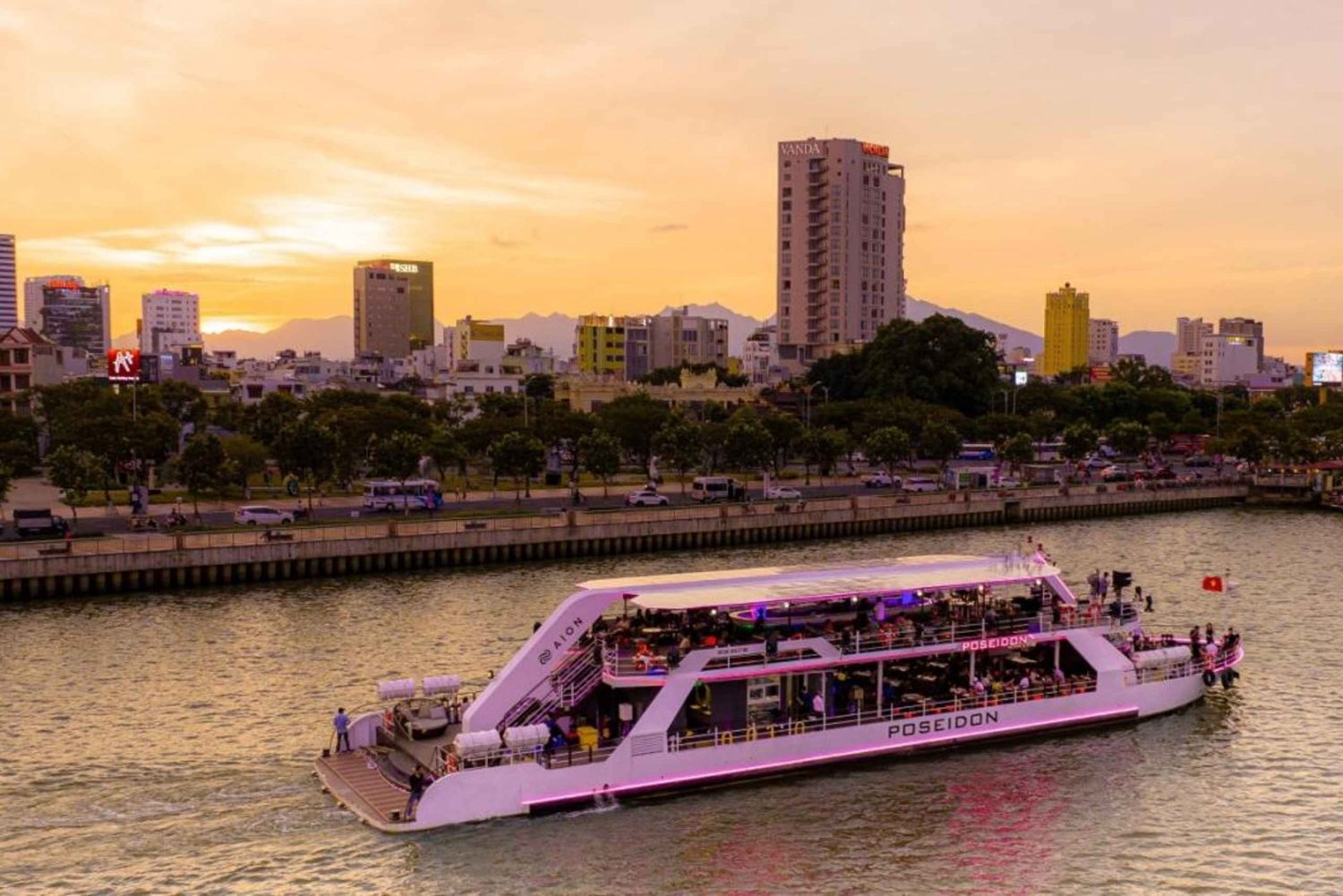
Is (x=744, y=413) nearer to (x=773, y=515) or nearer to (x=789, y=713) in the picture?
(x=773, y=515)

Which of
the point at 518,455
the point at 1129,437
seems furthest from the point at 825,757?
the point at 1129,437

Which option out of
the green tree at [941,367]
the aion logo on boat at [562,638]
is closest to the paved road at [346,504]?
the aion logo on boat at [562,638]

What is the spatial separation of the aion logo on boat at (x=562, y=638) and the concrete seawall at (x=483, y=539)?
34.7 m

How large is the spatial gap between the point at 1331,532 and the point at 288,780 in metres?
77.2

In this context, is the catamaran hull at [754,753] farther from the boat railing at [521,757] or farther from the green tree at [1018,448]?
the green tree at [1018,448]

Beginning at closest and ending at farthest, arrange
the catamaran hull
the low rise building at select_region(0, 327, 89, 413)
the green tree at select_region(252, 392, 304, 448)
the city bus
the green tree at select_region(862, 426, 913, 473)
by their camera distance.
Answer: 1. the catamaran hull
2. the green tree at select_region(862, 426, 913, 473)
3. the green tree at select_region(252, 392, 304, 448)
4. the low rise building at select_region(0, 327, 89, 413)
5. the city bus

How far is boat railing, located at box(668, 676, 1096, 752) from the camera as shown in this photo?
32.1 metres

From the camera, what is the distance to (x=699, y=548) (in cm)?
7531

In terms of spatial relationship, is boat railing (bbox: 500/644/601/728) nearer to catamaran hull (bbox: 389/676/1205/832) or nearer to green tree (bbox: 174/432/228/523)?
catamaran hull (bbox: 389/676/1205/832)

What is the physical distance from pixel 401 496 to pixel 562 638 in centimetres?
5005

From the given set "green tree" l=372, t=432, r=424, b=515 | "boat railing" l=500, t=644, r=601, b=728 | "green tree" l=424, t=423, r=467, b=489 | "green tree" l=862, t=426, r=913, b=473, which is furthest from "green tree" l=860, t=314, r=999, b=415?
"boat railing" l=500, t=644, r=601, b=728

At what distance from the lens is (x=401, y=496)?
7956 centimetres

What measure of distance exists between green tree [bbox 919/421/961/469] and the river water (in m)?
62.5

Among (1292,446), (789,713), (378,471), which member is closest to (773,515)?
(378,471)
